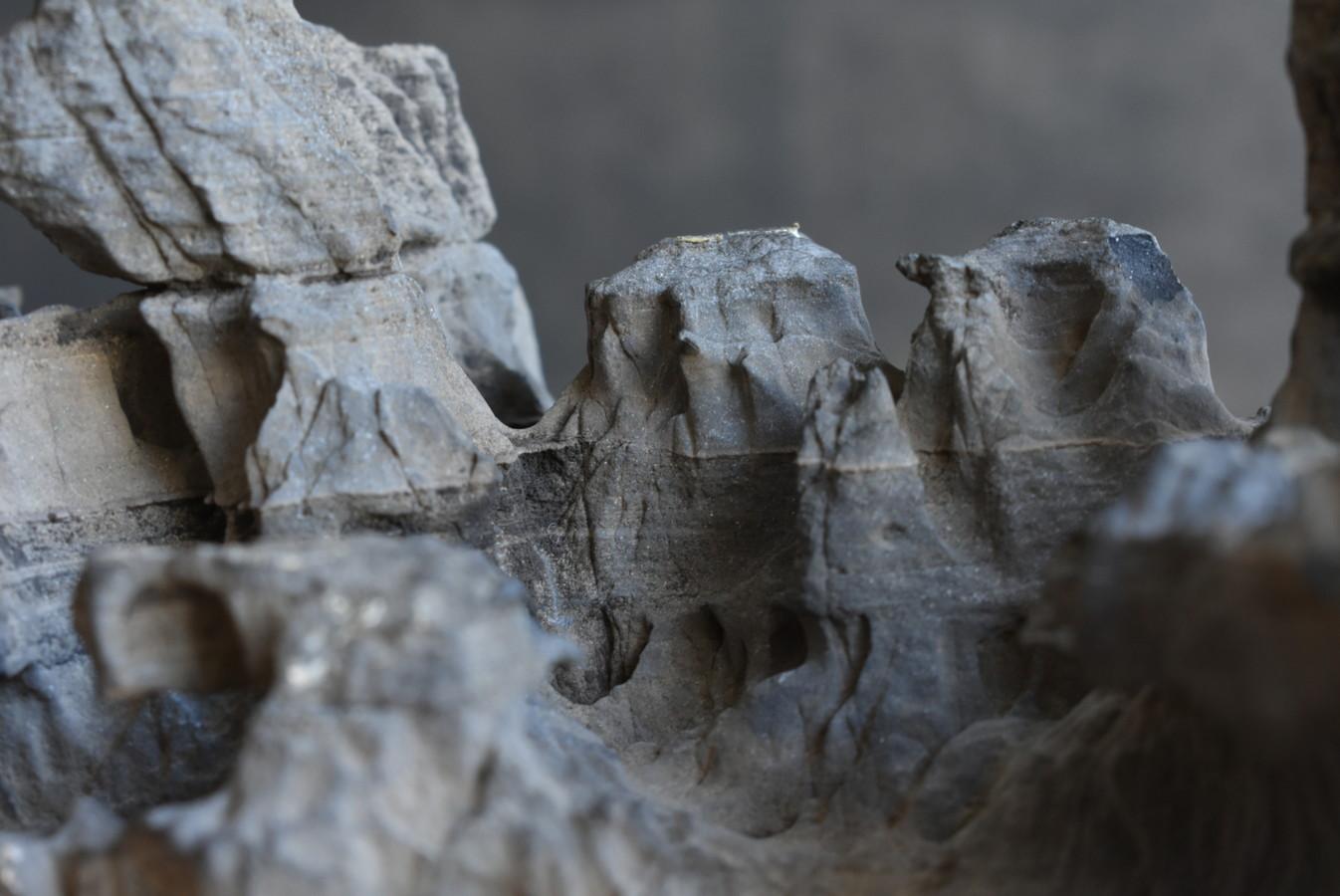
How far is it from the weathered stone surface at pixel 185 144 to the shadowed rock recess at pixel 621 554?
12 mm

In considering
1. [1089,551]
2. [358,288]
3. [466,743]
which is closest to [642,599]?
[358,288]

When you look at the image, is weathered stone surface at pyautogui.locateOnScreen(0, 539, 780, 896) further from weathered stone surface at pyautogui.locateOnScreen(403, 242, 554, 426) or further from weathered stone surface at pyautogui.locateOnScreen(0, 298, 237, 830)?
weathered stone surface at pyautogui.locateOnScreen(403, 242, 554, 426)

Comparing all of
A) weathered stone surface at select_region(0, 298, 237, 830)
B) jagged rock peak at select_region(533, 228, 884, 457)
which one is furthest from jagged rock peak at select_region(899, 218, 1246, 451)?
weathered stone surface at select_region(0, 298, 237, 830)

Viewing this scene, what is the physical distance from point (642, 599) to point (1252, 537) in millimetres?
2534

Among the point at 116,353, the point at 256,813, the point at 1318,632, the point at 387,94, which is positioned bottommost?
the point at 256,813

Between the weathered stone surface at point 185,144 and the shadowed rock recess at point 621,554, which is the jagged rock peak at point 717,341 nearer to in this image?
the shadowed rock recess at point 621,554

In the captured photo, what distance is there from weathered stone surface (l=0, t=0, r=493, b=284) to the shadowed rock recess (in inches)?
0.5

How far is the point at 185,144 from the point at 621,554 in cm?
185

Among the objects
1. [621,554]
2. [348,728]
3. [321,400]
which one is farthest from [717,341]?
[348,728]

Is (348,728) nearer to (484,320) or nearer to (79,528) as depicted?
(79,528)

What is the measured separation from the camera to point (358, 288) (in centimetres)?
455

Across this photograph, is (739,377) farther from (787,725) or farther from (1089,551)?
(1089,551)

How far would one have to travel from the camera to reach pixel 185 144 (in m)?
4.35

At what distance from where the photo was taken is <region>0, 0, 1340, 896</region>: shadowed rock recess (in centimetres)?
308
